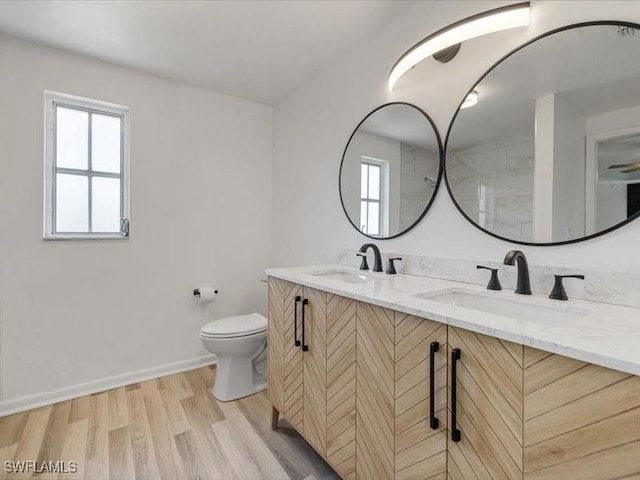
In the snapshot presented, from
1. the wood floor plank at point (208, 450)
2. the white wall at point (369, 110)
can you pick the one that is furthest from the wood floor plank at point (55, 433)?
the white wall at point (369, 110)

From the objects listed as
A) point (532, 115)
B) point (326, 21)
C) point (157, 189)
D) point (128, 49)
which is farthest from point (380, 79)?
point (157, 189)

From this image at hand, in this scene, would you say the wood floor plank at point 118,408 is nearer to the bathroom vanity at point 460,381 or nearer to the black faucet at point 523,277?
the bathroom vanity at point 460,381

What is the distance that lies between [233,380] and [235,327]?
14.1 inches

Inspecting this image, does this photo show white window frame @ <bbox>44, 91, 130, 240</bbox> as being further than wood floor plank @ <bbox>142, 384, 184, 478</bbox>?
Yes

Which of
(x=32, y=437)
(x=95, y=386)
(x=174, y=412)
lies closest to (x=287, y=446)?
(x=174, y=412)

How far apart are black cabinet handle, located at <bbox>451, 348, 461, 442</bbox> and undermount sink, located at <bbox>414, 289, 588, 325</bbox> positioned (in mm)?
317

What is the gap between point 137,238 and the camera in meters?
2.33

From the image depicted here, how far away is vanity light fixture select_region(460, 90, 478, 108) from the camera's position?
1354 mm

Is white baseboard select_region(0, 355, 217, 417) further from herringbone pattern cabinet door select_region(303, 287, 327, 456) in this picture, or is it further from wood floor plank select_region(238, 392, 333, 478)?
herringbone pattern cabinet door select_region(303, 287, 327, 456)

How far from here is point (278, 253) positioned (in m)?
2.84

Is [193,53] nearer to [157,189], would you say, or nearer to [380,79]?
[157,189]

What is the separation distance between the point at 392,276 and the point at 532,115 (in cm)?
93

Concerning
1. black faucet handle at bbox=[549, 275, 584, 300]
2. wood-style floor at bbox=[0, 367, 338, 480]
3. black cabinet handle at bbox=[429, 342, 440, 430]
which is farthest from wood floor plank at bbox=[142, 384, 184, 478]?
black faucet handle at bbox=[549, 275, 584, 300]

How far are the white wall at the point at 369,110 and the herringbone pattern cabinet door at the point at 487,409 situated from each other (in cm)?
61
